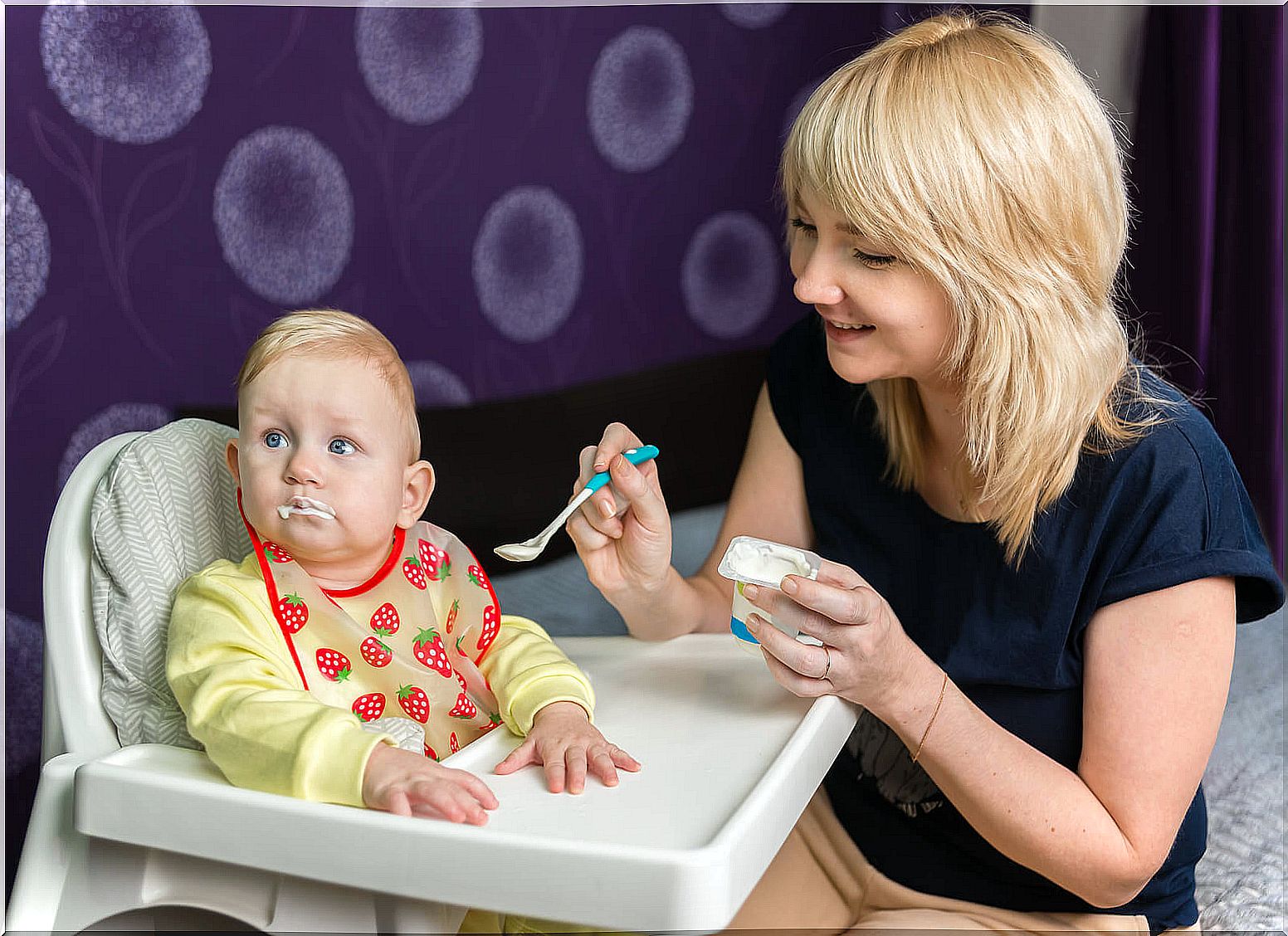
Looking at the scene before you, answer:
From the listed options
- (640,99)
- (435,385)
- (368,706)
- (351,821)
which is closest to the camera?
(351,821)

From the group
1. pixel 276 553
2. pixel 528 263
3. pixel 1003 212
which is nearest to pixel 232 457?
pixel 276 553

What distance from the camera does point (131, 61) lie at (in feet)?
4.47

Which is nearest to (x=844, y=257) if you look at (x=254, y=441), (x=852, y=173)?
(x=852, y=173)

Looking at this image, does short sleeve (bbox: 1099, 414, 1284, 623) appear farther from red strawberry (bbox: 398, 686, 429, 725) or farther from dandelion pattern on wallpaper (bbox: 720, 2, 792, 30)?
dandelion pattern on wallpaper (bbox: 720, 2, 792, 30)

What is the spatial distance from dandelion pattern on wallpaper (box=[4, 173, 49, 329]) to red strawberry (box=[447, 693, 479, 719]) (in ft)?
2.27

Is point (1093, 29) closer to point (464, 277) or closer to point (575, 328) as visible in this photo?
point (575, 328)

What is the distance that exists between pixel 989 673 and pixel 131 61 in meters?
1.17

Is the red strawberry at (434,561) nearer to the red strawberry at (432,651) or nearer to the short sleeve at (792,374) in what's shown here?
the red strawberry at (432,651)

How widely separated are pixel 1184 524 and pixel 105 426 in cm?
118

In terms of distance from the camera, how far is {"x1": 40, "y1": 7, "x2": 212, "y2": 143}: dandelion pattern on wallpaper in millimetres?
1299

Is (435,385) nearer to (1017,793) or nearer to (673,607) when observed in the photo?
(673,607)

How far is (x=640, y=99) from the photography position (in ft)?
7.55

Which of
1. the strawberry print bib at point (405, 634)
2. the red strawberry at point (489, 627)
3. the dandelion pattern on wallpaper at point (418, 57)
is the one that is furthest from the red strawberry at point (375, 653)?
the dandelion pattern on wallpaper at point (418, 57)

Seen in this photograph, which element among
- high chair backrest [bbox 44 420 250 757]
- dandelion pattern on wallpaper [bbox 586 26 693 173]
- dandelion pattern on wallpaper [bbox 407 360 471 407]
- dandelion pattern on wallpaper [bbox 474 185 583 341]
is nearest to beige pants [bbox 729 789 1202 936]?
high chair backrest [bbox 44 420 250 757]
